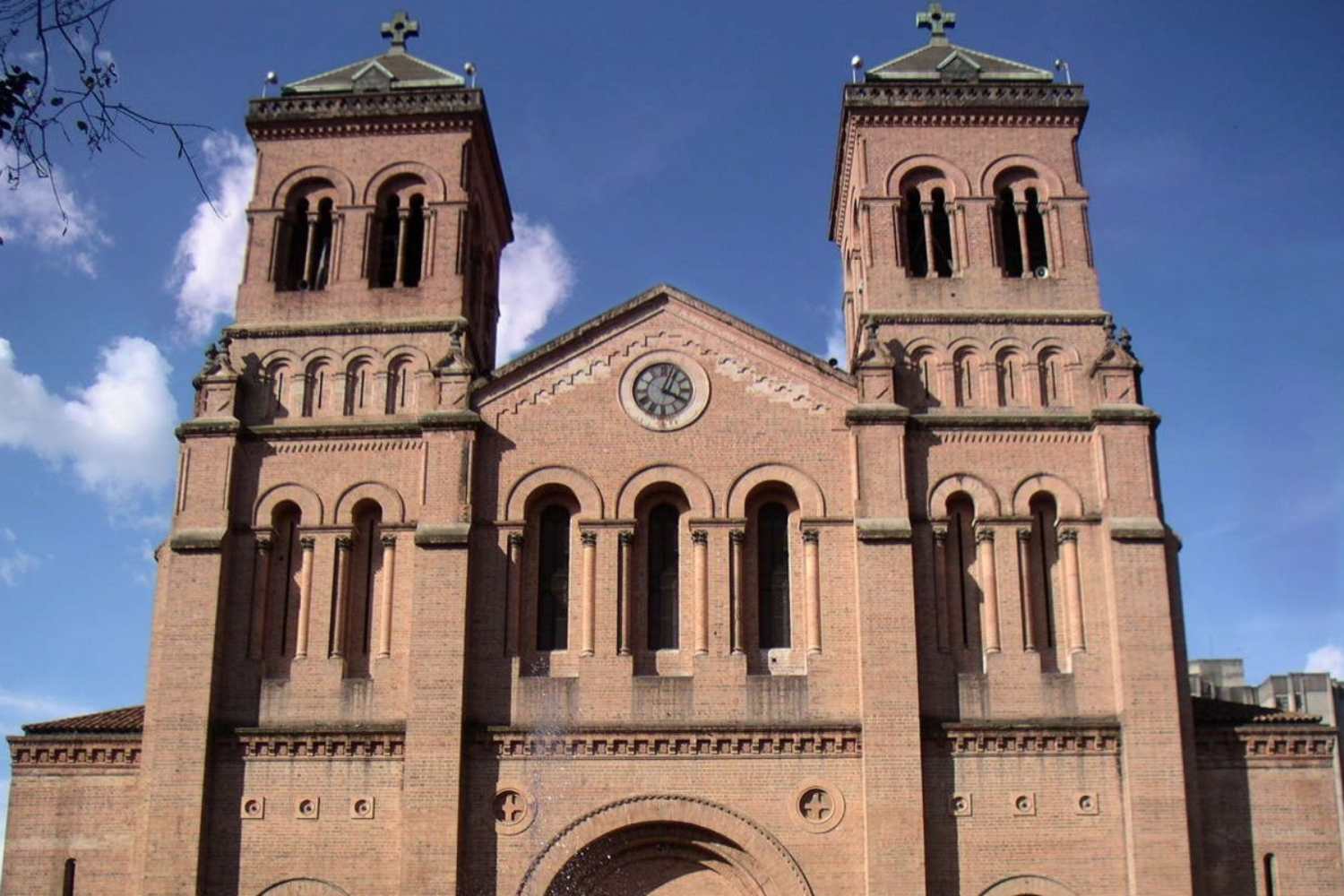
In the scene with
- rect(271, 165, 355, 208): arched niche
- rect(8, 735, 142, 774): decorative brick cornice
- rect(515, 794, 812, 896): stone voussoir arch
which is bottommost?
rect(515, 794, 812, 896): stone voussoir arch

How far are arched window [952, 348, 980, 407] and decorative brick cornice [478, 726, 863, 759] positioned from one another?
7.02m

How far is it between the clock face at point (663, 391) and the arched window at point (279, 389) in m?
6.87

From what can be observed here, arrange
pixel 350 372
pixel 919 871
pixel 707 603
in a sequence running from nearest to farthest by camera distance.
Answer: pixel 919 871 < pixel 707 603 < pixel 350 372

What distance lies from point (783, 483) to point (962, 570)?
364 cm

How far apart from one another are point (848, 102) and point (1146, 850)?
1601 centimetres

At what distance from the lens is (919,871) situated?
26.0 metres

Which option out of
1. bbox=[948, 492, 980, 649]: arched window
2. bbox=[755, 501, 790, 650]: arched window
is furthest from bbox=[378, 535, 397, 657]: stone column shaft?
bbox=[948, 492, 980, 649]: arched window

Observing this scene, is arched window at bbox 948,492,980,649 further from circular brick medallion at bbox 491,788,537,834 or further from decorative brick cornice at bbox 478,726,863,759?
circular brick medallion at bbox 491,788,537,834

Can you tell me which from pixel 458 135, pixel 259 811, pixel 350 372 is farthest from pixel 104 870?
pixel 458 135

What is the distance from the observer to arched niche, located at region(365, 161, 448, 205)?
1282 inches

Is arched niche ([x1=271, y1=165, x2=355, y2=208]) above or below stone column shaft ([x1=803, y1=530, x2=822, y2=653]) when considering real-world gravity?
above

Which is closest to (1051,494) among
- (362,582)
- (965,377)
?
(965,377)

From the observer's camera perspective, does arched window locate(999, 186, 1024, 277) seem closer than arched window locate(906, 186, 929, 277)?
Yes

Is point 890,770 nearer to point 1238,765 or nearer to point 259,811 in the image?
point 1238,765
